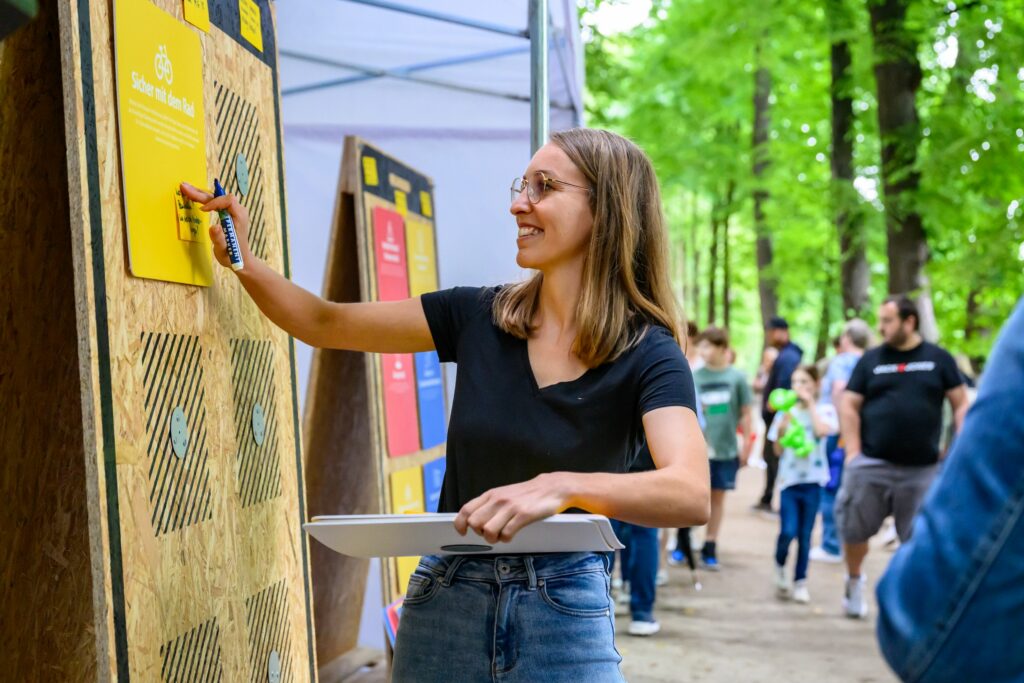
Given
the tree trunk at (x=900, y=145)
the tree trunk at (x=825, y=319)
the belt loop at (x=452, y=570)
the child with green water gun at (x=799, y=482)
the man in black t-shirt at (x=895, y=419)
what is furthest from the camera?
the tree trunk at (x=825, y=319)

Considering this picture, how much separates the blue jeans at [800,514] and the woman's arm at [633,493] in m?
6.72

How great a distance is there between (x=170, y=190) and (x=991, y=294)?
9069mm

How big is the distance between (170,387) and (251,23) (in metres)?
1.18

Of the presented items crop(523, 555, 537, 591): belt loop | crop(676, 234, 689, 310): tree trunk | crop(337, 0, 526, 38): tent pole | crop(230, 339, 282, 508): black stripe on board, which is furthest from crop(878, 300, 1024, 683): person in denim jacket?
crop(676, 234, 689, 310): tree trunk

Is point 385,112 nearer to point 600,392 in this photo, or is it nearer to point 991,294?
point 600,392

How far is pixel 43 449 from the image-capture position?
2.54 metres

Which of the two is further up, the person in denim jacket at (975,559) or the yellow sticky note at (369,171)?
the yellow sticky note at (369,171)

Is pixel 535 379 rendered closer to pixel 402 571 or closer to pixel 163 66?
pixel 163 66

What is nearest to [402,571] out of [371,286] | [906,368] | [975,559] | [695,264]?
[371,286]

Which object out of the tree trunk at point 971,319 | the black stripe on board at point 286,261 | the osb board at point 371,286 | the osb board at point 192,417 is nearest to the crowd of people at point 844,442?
the tree trunk at point 971,319

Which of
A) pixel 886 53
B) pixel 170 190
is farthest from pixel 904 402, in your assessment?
pixel 170 190

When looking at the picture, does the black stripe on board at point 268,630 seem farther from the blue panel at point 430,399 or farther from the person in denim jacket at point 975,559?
the blue panel at point 430,399

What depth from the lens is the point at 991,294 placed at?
33.6 feet

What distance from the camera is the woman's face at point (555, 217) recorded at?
8.74 ft
